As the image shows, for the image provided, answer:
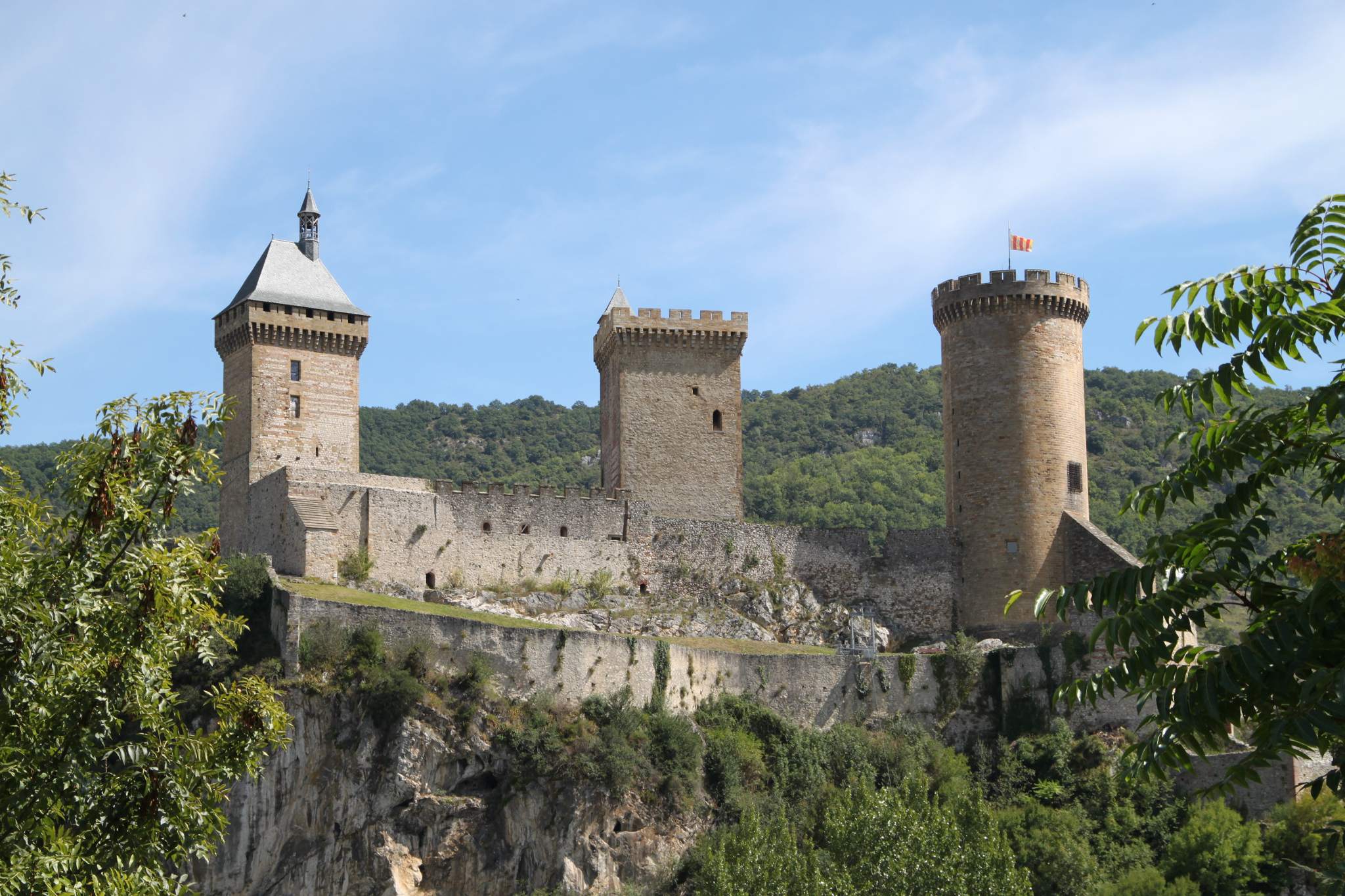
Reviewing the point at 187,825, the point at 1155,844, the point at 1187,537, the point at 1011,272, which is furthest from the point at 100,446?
the point at 1011,272

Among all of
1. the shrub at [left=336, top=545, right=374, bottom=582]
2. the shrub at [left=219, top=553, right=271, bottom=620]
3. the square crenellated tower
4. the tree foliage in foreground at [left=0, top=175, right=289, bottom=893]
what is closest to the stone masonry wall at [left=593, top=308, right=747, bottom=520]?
the square crenellated tower

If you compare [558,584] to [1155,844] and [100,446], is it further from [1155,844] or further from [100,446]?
[100,446]

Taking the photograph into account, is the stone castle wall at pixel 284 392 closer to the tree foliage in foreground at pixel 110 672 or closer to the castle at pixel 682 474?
the castle at pixel 682 474

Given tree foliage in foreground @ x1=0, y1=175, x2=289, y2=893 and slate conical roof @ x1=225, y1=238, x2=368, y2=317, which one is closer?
tree foliage in foreground @ x1=0, y1=175, x2=289, y2=893

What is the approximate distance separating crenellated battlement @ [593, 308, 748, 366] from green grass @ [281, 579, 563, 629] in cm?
971

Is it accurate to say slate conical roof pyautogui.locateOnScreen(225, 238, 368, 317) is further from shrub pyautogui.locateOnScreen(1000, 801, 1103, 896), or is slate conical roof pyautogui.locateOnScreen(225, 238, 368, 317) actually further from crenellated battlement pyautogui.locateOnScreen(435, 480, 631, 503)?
shrub pyautogui.locateOnScreen(1000, 801, 1103, 896)

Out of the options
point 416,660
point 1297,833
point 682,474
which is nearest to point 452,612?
point 416,660

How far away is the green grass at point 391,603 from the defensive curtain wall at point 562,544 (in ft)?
3.35

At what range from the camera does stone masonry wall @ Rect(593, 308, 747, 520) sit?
49.0 metres

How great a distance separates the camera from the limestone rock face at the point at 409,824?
3725 centimetres

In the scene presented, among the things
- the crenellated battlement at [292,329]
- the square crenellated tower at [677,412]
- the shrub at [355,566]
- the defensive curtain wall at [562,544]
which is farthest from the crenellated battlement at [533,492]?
the crenellated battlement at [292,329]

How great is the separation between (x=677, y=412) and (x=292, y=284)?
10501 millimetres

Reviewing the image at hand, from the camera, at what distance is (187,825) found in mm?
14547

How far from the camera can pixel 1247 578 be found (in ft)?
39.6
